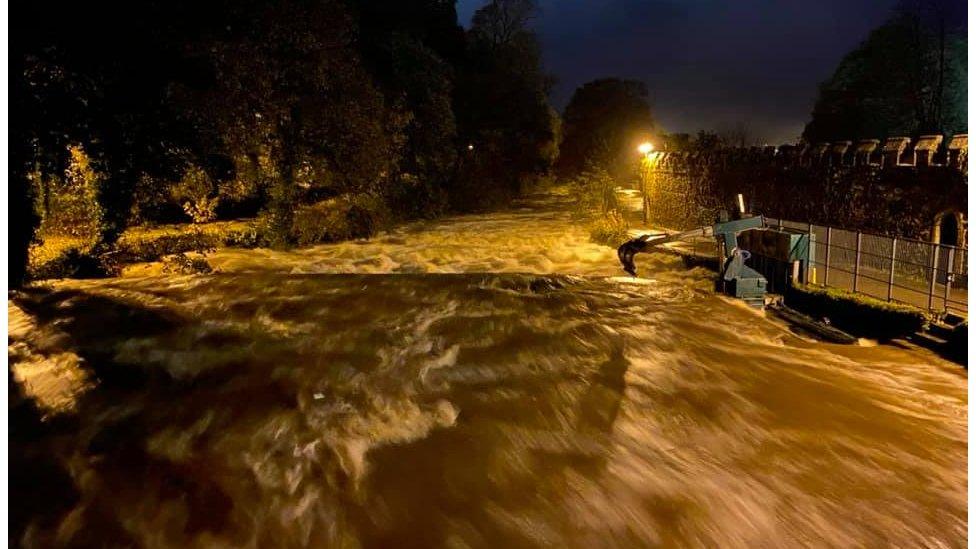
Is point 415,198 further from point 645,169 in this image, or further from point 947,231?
point 947,231

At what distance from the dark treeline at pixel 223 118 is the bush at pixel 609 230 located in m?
6.88

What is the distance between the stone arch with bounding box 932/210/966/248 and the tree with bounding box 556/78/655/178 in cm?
3090

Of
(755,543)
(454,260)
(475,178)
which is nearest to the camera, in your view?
(755,543)

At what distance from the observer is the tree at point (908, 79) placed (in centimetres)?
1891

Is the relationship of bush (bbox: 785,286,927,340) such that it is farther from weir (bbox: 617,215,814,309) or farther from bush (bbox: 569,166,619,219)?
bush (bbox: 569,166,619,219)

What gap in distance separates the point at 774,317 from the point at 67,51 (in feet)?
36.3

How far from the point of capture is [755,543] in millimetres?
3824

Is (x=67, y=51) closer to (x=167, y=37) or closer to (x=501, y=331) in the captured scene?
(x=167, y=37)

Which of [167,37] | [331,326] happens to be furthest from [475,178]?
[331,326]

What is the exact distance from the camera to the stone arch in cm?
896

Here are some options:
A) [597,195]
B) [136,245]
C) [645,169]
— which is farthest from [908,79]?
[136,245]

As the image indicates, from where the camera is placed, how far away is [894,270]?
27.8 feet

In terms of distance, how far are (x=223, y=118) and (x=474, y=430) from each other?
9657mm

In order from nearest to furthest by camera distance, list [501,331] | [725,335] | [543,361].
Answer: [543,361], [725,335], [501,331]
